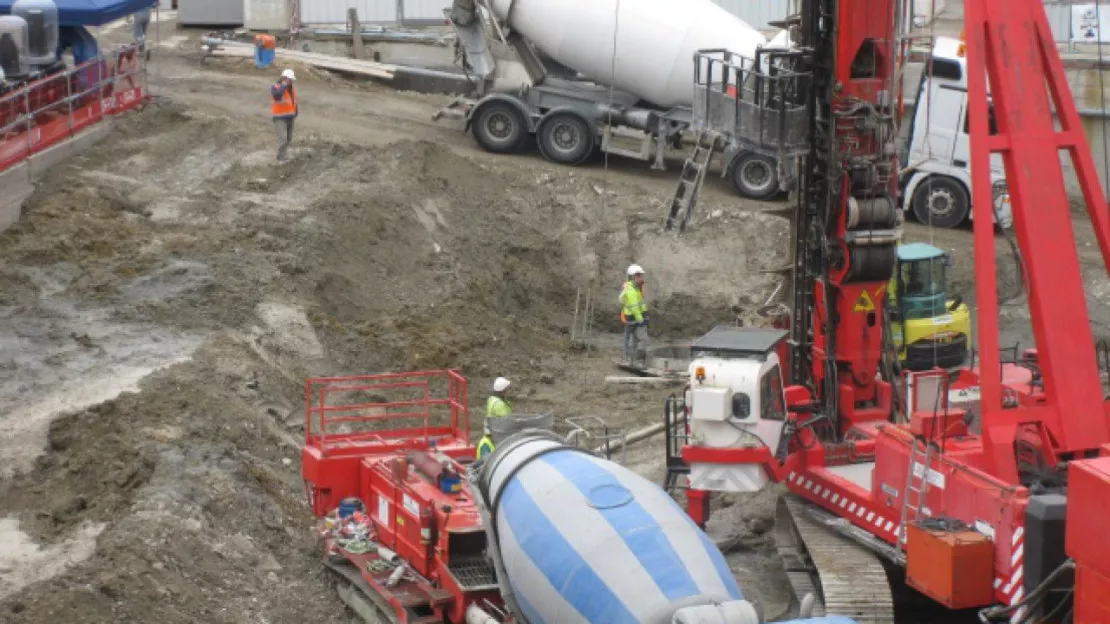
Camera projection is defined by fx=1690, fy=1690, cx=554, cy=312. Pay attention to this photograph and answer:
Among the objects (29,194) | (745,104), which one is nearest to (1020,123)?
(745,104)

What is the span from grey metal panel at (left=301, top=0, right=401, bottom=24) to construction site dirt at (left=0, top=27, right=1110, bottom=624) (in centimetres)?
288

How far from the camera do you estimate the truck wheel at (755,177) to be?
1130 inches

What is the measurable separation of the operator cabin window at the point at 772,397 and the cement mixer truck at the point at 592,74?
12886mm

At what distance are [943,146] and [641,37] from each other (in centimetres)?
548

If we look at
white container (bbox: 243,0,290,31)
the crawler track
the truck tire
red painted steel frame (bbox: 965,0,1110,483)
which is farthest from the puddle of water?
white container (bbox: 243,0,290,31)

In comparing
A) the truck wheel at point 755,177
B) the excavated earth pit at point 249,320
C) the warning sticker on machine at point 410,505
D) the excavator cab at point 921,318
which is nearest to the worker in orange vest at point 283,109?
the excavated earth pit at point 249,320

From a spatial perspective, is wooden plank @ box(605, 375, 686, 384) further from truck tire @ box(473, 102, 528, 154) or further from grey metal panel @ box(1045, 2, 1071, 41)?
grey metal panel @ box(1045, 2, 1071, 41)

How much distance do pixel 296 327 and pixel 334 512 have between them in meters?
6.52

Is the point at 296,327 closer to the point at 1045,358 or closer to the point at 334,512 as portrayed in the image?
the point at 334,512

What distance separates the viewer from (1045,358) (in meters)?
12.9

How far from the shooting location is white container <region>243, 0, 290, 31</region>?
3641 cm

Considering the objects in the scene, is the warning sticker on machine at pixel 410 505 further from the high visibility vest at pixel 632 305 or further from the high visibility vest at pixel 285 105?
the high visibility vest at pixel 285 105

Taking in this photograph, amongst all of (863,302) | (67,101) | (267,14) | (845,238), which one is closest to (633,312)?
(863,302)

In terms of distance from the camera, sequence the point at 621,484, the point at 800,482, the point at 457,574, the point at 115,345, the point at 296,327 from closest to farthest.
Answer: the point at 621,484 → the point at 457,574 → the point at 800,482 → the point at 115,345 → the point at 296,327
